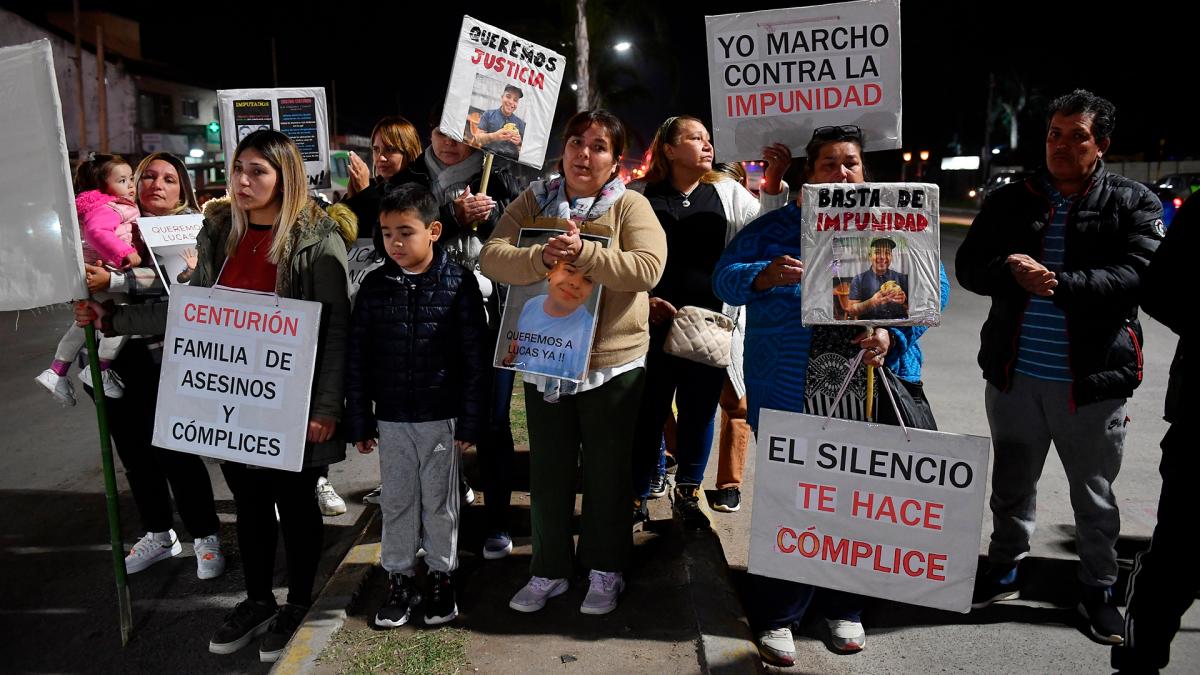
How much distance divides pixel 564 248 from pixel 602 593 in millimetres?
1516

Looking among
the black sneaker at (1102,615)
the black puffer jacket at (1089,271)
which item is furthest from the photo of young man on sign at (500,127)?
the black sneaker at (1102,615)

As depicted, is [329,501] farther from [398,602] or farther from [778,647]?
[778,647]

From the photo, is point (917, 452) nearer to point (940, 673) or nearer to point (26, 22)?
point (940, 673)

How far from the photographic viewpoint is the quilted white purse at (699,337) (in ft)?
13.2

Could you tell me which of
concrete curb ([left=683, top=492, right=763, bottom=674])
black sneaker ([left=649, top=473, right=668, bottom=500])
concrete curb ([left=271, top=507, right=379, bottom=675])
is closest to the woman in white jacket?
concrete curb ([left=683, top=492, right=763, bottom=674])

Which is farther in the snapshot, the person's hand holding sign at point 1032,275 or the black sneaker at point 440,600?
the black sneaker at point 440,600

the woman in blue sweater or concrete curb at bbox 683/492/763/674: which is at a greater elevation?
the woman in blue sweater

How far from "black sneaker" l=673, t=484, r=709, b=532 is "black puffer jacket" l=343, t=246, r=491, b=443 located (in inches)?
54.4

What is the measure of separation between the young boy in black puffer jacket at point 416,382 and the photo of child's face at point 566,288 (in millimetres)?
359

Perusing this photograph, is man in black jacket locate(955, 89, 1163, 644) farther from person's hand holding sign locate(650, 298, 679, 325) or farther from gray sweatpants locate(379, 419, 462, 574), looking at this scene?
gray sweatpants locate(379, 419, 462, 574)

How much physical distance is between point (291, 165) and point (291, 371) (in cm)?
84

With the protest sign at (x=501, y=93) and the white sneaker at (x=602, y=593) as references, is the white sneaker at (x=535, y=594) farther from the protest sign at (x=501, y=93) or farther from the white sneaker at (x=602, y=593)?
the protest sign at (x=501, y=93)

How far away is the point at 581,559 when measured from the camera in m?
3.70

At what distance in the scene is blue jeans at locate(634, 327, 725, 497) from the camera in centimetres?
421
